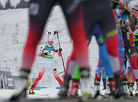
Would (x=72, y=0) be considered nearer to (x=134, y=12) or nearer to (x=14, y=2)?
(x=134, y=12)

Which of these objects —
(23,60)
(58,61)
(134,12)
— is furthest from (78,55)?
(58,61)

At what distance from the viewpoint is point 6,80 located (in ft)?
35.9

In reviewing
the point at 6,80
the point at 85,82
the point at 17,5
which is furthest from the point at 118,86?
the point at 17,5

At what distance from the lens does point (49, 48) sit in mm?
9031

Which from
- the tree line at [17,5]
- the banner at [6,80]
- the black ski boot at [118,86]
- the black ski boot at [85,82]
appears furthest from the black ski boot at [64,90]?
the tree line at [17,5]

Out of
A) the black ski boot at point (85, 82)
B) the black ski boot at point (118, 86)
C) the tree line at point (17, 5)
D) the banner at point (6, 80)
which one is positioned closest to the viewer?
the black ski boot at point (85, 82)

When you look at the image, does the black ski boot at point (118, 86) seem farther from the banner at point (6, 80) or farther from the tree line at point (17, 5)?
the tree line at point (17, 5)

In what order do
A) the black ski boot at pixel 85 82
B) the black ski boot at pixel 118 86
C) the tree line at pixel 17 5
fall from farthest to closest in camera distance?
the tree line at pixel 17 5
the black ski boot at pixel 118 86
the black ski boot at pixel 85 82

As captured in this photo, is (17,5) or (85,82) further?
(17,5)

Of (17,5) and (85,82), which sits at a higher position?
(17,5)

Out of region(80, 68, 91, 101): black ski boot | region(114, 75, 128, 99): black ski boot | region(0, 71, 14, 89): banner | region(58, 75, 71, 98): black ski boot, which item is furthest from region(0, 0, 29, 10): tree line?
region(80, 68, 91, 101): black ski boot

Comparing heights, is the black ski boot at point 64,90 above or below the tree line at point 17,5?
below

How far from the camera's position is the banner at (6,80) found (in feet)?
35.6

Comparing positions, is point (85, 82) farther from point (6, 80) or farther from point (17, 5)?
point (17, 5)
